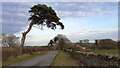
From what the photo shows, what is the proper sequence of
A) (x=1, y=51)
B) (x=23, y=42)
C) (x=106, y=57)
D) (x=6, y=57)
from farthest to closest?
1. (x=23, y=42)
2. (x=6, y=57)
3. (x=1, y=51)
4. (x=106, y=57)

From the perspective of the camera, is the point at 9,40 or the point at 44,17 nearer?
the point at 44,17

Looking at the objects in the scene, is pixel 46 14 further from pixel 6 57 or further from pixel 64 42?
pixel 64 42

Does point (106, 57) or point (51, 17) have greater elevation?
point (51, 17)

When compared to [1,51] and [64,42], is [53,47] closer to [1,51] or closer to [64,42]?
[64,42]

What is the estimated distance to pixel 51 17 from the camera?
43.6m

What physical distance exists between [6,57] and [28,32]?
50.2 ft

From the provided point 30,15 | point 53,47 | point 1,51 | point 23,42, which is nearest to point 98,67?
point 1,51

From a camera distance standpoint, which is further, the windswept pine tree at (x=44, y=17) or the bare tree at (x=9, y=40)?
the bare tree at (x=9, y=40)

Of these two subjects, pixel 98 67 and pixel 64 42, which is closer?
pixel 98 67

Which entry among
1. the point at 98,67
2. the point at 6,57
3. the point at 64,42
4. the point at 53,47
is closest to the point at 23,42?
the point at 6,57

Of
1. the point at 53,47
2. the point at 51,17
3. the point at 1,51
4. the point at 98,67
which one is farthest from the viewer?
the point at 53,47

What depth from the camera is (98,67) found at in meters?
14.4

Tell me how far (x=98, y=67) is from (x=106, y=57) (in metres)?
2.13

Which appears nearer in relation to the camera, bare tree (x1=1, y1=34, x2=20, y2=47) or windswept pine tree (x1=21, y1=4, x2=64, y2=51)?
windswept pine tree (x1=21, y1=4, x2=64, y2=51)
